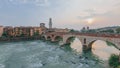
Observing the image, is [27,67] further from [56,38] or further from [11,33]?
[11,33]

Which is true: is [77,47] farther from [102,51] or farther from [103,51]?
[103,51]

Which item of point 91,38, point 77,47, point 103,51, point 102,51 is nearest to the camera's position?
point 91,38

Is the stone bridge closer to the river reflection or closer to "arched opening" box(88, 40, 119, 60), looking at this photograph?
"arched opening" box(88, 40, 119, 60)

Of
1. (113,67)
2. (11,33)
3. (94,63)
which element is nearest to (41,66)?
(94,63)

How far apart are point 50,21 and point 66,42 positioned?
11473 centimetres

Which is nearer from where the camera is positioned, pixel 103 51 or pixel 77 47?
pixel 103 51

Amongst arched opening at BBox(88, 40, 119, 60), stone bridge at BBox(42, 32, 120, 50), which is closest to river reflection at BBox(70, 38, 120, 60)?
arched opening at BBox(88, 40, 119, 60)

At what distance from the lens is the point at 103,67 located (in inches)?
1318

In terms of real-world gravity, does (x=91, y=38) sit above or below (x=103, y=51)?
above

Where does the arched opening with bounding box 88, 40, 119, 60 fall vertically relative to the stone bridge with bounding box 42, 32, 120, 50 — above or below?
below

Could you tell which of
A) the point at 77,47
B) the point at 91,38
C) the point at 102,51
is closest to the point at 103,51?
the point at 102,51

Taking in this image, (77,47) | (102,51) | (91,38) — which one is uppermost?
(91,38)

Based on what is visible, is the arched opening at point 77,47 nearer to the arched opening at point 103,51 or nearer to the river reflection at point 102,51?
the river reflection at point 102,51

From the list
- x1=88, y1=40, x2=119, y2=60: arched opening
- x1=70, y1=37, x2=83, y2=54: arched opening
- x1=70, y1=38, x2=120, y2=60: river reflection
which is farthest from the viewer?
x1=70, y1=37, x2=83, y2=54: arched opening
